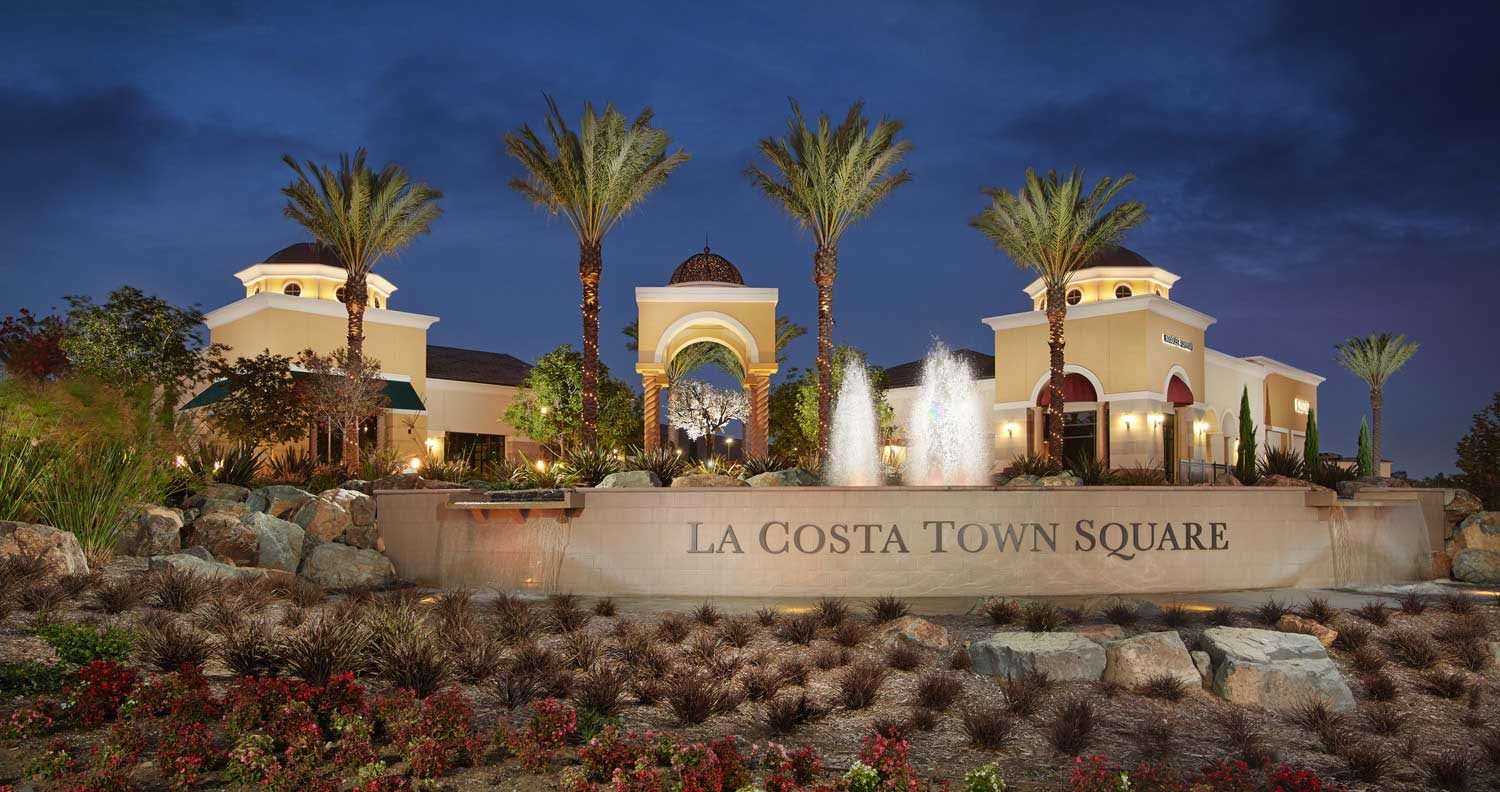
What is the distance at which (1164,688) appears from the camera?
333 inches

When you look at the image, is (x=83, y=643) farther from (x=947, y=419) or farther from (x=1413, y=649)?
(x=947, y=419)

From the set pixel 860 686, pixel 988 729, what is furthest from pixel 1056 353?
pixel 988 729

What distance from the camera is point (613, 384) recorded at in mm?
40594

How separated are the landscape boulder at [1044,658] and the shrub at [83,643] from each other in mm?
6907

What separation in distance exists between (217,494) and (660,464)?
7664 millimetres

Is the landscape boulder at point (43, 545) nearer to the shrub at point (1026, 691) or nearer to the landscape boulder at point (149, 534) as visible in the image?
the landscape boulder at point (149, 534)

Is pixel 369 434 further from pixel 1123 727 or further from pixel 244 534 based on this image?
pixel 1123 727

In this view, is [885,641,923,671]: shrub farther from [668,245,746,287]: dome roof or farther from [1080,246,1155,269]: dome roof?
[1080,246,1155,269]: dome roof

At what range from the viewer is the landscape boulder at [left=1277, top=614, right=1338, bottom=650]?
34.0 feet

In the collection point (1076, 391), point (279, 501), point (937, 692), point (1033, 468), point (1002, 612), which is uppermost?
point (1076, 391)

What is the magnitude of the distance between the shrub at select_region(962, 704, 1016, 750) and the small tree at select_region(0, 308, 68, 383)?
26.6 meters

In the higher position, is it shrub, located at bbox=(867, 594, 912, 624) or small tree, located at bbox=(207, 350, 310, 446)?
small tree, located at bbox=(207, 350, 310, 446)

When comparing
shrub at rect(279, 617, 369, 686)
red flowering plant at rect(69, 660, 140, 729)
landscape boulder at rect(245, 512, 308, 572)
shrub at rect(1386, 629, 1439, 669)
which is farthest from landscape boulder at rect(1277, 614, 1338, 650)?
landscape boulder at rect(245, 512, 308, 572)

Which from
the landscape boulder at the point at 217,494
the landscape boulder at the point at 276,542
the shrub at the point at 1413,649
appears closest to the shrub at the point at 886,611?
the shrub at the point at 1413,649
